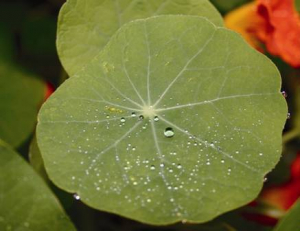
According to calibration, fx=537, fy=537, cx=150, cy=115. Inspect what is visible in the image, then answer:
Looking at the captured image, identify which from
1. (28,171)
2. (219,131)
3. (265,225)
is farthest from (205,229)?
(28,171)

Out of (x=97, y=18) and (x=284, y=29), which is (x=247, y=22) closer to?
(x=284, y=29)

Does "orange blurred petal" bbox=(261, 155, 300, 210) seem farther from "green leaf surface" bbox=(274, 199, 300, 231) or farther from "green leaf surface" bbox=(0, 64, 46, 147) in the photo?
"green leaf surface" bbox=(0, 64, 46, 147)

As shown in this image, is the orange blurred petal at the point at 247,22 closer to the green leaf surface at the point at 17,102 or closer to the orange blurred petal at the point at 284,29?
the orange blurred petal at the point at 284,29

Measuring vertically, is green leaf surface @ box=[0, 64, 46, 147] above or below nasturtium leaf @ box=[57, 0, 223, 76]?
below

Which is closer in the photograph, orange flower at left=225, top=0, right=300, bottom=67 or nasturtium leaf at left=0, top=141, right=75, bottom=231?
nasturtium leaf at left=0, top=141, right=75, bottom=231

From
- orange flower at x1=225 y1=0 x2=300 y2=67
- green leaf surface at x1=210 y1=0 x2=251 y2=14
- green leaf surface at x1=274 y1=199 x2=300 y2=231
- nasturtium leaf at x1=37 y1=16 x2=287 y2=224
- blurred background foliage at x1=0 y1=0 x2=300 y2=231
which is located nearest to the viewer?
nasturtium leaf at x1=37 y1=16 x2=287 y2=224

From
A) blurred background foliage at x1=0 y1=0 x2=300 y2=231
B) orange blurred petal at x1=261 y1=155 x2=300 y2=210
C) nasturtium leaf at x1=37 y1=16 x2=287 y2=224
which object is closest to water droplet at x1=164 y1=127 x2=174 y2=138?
nasturtium leaf at x1=37 y1=16 x2=287 y2=224

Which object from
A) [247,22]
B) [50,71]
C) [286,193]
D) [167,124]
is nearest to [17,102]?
[50,71]

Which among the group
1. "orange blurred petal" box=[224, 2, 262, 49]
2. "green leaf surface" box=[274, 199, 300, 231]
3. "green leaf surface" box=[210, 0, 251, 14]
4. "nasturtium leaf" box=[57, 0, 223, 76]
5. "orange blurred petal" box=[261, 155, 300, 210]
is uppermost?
"nasturtium leaf" box=[57, 0, 223, 76]
